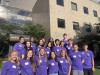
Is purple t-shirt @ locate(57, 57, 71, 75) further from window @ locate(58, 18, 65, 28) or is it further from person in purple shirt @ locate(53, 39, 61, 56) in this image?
window @ locate(58, 18, 65, 28)

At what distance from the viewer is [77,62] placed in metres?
8.48

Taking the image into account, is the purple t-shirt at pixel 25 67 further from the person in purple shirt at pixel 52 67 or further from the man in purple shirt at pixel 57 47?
the man in purple shirt at pixel 57 47

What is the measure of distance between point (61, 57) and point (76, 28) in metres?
22.6

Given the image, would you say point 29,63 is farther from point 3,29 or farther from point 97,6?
point 97,6

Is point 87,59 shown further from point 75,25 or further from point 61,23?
point 75,25

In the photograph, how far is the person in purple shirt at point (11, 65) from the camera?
596 cm

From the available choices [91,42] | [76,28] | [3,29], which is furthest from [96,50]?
[3,29]

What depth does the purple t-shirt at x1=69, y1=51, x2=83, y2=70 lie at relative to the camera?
332 inches

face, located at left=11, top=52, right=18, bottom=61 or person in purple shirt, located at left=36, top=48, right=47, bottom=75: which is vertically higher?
face, located at left=11, top=52, right=18, bottom=61

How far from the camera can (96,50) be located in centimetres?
3372

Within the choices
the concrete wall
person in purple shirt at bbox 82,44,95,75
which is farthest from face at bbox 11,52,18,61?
the concrete wall

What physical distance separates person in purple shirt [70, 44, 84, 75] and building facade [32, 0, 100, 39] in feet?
57.3

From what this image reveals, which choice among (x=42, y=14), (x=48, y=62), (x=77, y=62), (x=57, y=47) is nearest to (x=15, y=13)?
(x=42, y=14)

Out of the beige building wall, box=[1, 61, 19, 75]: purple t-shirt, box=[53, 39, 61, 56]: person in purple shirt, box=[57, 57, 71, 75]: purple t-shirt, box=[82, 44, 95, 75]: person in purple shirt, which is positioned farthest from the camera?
the beige building wall
